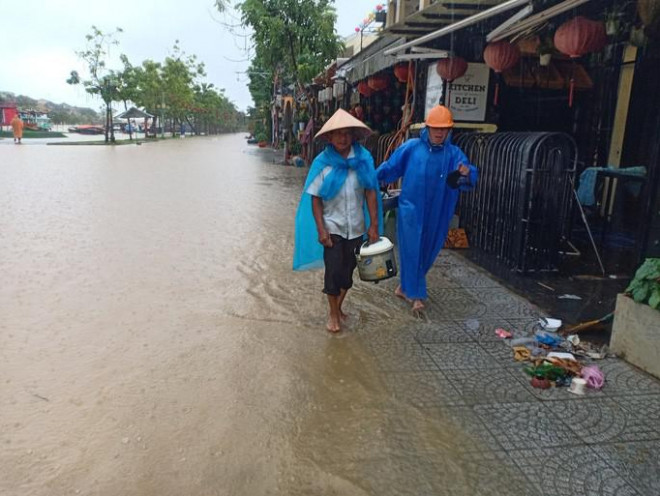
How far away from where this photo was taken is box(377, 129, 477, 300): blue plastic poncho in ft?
14.5

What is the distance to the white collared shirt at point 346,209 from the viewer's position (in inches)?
159

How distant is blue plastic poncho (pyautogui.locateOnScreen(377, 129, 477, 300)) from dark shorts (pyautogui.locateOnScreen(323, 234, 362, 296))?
1.92 feet

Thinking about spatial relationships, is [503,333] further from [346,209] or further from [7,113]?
[7,113]

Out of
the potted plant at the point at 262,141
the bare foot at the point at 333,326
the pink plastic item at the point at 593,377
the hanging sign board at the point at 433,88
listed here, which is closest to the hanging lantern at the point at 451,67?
the hanging sign board at the point at 433,88

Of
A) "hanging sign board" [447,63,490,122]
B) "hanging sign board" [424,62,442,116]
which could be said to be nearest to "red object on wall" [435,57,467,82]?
"hanging sign board" [447,63,490,122]

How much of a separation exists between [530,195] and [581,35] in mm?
1568

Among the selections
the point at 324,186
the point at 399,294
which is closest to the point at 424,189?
the point at 324,186

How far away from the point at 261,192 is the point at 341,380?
928 centimetres

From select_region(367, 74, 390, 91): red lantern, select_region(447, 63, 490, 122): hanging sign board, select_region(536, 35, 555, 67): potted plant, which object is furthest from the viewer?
select_region(367, 74, 390, 91): red lantern

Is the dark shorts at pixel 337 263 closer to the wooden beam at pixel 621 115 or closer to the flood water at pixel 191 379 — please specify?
the flood water at pixel 191 379

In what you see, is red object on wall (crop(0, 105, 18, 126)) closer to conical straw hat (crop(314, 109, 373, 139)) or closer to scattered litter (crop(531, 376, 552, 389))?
conical straw hat (crop(314, 109, 373, 139))

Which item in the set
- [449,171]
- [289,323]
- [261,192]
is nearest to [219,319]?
[289,323]

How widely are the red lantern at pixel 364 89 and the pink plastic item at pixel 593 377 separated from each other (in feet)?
27.3

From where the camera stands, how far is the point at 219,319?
4.43 metres
